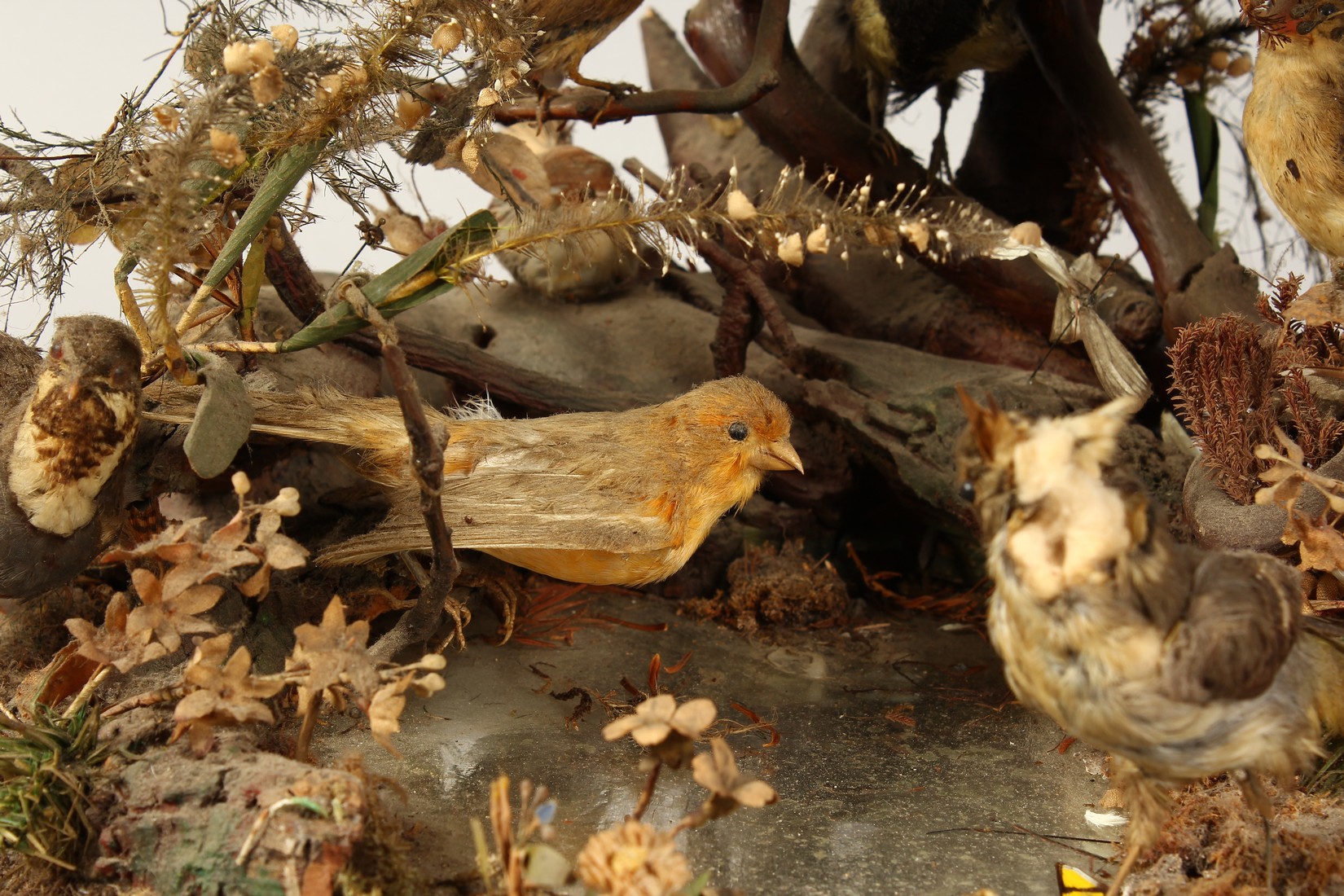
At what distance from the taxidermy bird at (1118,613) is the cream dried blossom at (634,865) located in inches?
Answer: 16.9

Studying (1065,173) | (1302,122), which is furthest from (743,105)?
(1065,173)

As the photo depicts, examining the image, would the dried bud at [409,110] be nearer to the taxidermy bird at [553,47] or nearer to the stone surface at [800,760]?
the taxidermy bird at [553,47]

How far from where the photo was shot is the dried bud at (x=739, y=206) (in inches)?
61.8

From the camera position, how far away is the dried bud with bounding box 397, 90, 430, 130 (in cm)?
164

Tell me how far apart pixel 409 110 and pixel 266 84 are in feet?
1.16

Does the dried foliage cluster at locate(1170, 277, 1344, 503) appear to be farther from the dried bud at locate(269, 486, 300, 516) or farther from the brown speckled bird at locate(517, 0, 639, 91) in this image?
the dried bud at locate(269, 486, 300, 516)

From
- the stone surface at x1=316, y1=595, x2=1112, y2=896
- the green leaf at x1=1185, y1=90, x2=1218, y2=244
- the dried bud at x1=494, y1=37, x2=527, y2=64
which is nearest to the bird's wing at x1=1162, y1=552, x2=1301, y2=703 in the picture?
the stone surface at x1=316, y1=595, x2=1112, y2=896

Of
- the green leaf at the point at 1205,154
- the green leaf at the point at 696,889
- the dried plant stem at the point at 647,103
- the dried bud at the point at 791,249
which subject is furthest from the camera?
the green leaf at the point at 1205,154

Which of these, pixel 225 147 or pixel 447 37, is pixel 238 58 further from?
pixel 447 37

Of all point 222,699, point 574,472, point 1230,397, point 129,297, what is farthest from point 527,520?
point 1230,397

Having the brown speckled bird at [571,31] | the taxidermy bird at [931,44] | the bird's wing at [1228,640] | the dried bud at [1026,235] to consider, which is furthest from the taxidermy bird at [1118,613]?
the taxidermy bird at [931,44]

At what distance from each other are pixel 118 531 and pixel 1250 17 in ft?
6.68

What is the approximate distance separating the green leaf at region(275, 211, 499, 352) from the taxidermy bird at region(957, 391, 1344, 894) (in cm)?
75

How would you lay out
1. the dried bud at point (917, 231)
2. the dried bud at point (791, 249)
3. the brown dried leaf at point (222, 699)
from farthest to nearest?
the dried bud at point (917, 231) → the dried bud at point (791, 249) → the brown dried leaf at point (222, 699)
